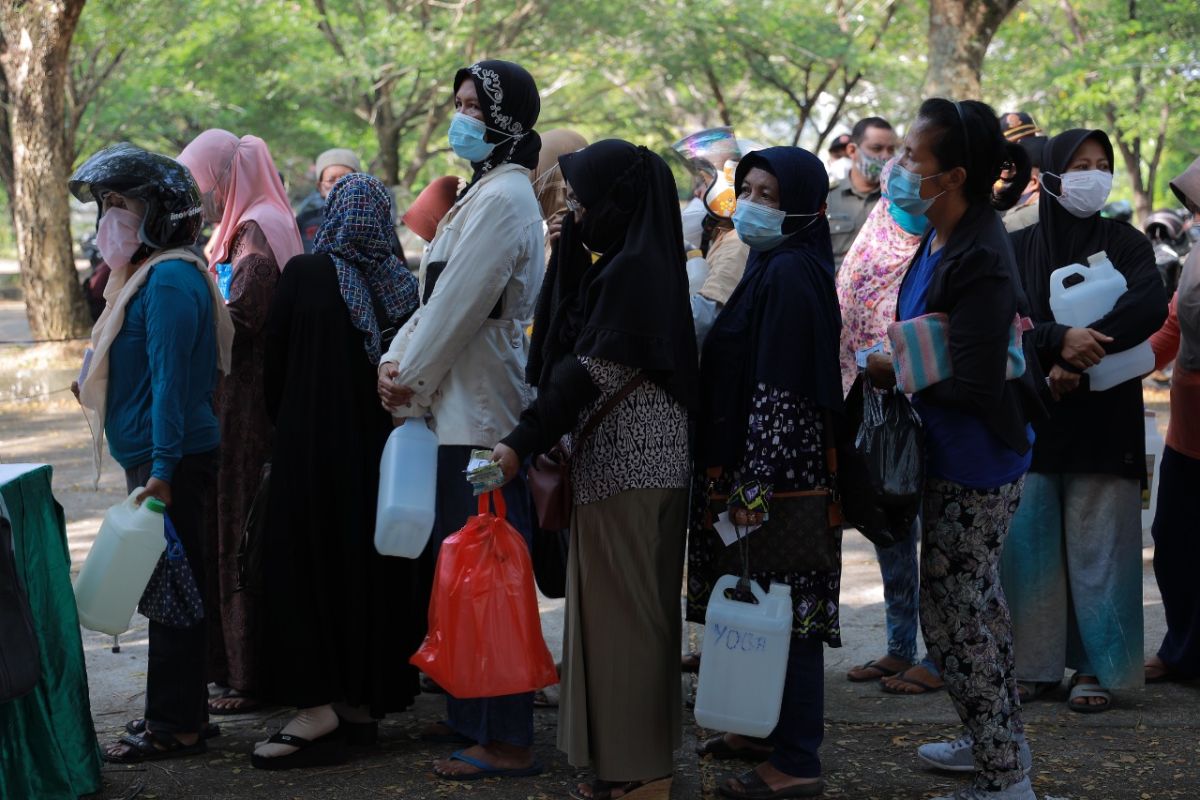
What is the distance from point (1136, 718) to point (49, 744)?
3344 millimetres

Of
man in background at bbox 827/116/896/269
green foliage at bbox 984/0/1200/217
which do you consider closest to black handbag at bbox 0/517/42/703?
man in background at bbox 827/116/896/269

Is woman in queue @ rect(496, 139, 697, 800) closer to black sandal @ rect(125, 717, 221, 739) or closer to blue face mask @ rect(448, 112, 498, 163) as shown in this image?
blue face mask @ rect(448, 112, 498, 163)

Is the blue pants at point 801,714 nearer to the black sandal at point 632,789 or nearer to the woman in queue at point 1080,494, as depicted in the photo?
the black sandal at point 632,789

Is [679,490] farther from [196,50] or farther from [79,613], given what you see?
[196,50]

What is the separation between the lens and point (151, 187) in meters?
3.99

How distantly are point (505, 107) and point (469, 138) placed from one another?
0.48 feet

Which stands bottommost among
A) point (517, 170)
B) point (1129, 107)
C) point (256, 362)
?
point (256, 362)

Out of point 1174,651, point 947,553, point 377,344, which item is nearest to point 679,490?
point 947,553

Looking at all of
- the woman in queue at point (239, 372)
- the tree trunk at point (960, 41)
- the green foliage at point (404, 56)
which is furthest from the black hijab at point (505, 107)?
the green foliage at point (404, 56)

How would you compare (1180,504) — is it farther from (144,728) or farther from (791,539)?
(144,728)

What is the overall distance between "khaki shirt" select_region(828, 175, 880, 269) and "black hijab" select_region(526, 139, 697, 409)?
2.98 m

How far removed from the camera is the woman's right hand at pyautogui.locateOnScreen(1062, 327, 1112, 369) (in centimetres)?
425

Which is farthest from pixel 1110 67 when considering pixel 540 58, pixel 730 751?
pixel 730 751

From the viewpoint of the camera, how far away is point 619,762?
3.66 meters
